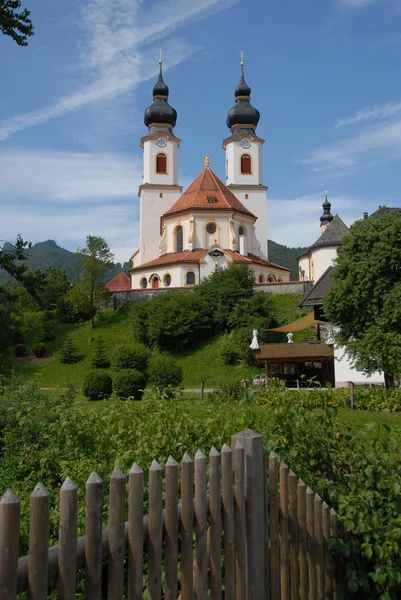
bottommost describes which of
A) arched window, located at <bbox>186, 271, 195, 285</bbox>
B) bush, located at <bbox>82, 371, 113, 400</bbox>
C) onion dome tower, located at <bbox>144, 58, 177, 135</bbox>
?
bush, located at <bbox>82, 371, 113, 400</bbox>

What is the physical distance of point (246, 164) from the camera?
5825 centimetres

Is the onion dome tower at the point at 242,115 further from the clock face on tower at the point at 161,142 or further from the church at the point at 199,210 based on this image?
the clock face on tower at the point at 161,142

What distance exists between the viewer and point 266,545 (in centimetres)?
301

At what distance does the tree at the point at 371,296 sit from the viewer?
18109mm

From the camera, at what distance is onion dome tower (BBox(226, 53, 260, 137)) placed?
58031mm

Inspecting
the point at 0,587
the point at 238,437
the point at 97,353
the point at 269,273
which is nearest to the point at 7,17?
the point at 238,437

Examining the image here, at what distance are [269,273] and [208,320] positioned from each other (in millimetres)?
Answer: 13977

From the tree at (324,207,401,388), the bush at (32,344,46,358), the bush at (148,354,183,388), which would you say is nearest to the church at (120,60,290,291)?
the bush at (32,344,46,358)

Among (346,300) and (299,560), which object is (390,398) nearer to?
(346,300)

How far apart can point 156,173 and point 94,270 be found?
20072 millimetres

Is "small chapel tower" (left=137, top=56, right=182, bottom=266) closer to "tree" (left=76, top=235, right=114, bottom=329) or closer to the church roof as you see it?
the church roof

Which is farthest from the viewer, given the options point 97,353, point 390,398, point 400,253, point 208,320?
point 208,320

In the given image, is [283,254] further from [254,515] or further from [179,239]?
[254,515]

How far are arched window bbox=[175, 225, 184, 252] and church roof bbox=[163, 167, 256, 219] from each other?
1682 millimetres
